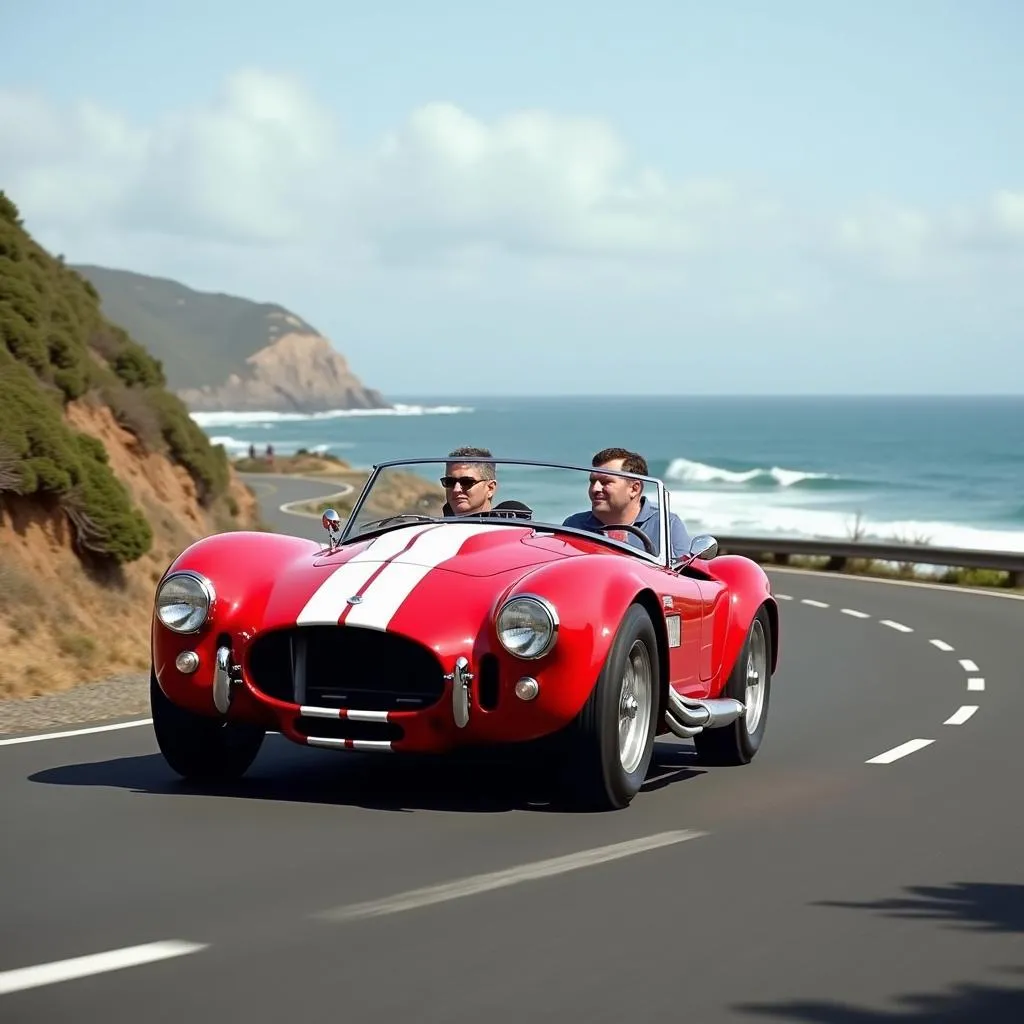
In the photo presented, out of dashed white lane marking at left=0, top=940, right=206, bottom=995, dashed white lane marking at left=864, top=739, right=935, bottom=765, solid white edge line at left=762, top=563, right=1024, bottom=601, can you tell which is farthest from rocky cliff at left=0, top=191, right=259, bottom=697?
solid white edge line at left=762, top=563, right=1024, bottom=601

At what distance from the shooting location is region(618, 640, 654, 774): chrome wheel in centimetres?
Result: 796

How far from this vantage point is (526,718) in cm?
753

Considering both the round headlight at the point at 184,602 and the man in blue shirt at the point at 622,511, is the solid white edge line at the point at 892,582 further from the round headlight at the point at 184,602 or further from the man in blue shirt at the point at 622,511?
the round headlight at the point at 184,602

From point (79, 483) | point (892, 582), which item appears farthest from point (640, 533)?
point (892, 582)

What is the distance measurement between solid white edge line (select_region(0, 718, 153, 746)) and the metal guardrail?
1831 centimetres

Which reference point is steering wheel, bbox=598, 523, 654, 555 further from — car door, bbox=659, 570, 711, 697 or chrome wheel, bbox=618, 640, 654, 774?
chrome wheel, bbox=618, 640, 654, 774

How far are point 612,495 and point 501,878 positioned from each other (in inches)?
131

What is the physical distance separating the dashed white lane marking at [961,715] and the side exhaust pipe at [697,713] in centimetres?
302

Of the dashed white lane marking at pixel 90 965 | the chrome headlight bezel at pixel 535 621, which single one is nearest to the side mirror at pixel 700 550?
the chrome headlight bezel at pixel 535 621

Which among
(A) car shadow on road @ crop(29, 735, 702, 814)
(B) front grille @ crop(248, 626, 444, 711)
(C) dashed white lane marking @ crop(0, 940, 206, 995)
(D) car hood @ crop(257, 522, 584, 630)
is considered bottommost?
(A) car shadow on road @ crop(29, 735, 702, 814)

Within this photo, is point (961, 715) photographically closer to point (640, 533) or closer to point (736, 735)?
point (736, 735)

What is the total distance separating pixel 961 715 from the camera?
480 inches

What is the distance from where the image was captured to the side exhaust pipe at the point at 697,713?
842 centimetres

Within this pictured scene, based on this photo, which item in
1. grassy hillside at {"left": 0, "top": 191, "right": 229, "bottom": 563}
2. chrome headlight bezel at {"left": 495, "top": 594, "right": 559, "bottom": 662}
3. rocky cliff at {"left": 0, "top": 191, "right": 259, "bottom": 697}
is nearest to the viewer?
chrome headlight bezel at {"left": 495, "top": 594, "right": 559, "bottom": 662}
